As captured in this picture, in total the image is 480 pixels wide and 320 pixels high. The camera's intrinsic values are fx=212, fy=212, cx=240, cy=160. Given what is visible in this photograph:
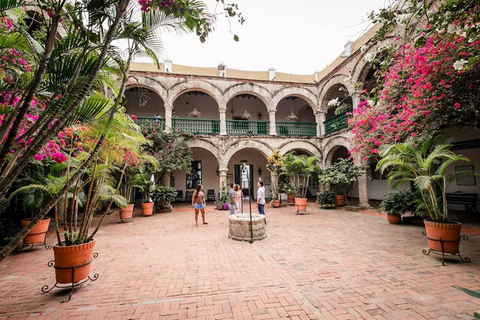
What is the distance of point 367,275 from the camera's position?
362 cm

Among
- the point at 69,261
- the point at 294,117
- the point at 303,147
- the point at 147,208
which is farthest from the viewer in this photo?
the point at 294,117

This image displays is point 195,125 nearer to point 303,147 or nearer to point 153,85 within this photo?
point 153,85

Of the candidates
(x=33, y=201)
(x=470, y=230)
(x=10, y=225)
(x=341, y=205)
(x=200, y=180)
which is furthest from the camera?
(x=200, y=180)

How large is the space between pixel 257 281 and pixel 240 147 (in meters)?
9.51

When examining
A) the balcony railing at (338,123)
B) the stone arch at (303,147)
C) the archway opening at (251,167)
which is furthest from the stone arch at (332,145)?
the archway opening at (251,167)

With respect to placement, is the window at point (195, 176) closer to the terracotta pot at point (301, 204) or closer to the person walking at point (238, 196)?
the person walking at point (238, 196)

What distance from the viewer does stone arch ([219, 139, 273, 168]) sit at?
1221cm

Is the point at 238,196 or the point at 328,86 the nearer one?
the point at 238,196

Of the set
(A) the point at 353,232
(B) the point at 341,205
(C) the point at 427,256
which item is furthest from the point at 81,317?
(B) the point at 341,205

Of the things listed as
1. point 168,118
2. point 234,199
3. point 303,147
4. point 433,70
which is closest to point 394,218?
point 433,70

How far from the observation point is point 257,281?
3.51 meters

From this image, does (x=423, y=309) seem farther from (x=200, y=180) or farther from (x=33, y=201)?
(x=200, y=180)

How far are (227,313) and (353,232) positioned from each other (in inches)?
196

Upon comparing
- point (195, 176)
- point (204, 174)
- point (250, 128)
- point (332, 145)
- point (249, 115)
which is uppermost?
point (249, 115)
